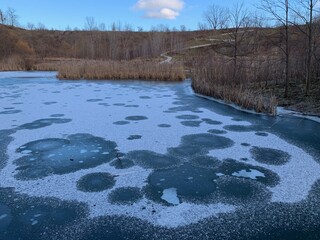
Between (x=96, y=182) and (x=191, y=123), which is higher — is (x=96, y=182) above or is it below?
below

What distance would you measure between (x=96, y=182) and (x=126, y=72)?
14155mm

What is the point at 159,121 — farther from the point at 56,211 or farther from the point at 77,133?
A: the point at 56,211

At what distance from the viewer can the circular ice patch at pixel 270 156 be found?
4293 millimetres

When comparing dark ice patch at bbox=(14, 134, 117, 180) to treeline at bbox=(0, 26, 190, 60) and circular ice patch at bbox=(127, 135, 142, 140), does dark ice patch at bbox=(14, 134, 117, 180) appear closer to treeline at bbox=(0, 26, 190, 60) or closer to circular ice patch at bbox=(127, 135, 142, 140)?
circular ice patch at bbox=(127, 135, 142, 140)

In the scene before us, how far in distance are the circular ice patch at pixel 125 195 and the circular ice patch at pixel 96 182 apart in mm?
166

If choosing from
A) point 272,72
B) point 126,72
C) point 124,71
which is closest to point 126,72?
point 126,72

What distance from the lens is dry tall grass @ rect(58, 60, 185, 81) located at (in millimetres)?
16656

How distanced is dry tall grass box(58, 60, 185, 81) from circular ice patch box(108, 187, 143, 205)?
13512mm

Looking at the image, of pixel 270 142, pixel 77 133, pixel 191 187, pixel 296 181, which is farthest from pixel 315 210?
pixel 77 133

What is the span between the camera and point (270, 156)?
4.50 meters

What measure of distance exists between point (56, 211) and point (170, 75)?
14.1m

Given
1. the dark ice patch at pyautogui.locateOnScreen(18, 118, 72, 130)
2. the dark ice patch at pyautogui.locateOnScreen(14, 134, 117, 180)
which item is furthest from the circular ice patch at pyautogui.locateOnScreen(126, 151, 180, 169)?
the dark ice patch at pyautogui.locateOnScreen(18, 118, 72, 130)

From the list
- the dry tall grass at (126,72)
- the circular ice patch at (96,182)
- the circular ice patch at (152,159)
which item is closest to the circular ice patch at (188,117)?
the circular ice patch at (152,159)

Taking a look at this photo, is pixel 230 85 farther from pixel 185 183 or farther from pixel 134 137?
pixel 185 183
